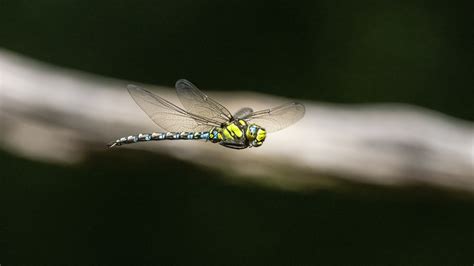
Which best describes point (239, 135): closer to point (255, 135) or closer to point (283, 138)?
point (255, 135)

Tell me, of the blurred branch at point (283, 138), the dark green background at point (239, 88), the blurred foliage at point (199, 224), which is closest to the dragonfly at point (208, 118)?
the blurred branch at point (283, 138)

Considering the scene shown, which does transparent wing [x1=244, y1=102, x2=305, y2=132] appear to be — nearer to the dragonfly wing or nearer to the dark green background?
the dragonfly wing

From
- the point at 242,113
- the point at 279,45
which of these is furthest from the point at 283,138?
the point at 279,45

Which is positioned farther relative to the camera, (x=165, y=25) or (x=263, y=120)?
(x=165, y=25)

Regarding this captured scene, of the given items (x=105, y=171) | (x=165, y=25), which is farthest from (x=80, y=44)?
(x=105, y=171)

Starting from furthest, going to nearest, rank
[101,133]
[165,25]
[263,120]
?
1. [165,25]
2. [101,133]
3. [263,120]

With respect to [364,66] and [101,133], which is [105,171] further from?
[364,66]
